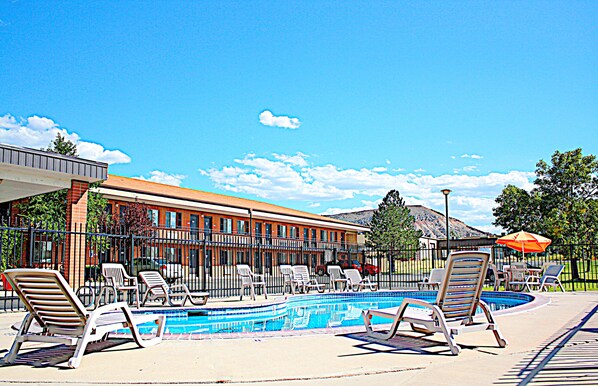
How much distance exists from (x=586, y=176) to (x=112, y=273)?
28.0m

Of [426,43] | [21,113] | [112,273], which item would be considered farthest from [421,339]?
[21,113]

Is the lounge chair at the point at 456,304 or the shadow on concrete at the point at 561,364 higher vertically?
the lounge chair at the point at 456,304

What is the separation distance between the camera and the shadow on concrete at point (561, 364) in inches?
177

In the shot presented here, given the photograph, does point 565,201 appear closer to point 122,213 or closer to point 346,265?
point 346,265

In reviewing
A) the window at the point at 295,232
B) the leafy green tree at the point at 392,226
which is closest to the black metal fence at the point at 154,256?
the window at the point at 295,232

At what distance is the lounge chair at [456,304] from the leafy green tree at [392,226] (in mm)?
43336

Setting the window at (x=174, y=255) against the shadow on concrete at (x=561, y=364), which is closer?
the shadow on concrete at (x=561, y=364)

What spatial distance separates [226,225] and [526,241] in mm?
23772

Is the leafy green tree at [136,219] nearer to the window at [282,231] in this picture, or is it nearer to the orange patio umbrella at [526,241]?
the window at [282,231]

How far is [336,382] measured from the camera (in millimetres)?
4645

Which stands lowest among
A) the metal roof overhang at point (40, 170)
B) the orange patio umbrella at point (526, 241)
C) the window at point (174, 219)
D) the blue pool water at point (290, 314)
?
the blue pool water at point (290, 314)

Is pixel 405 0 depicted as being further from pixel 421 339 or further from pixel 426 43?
pixel 421 339

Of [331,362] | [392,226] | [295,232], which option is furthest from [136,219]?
[392,226]

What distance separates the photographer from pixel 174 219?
34656mm
